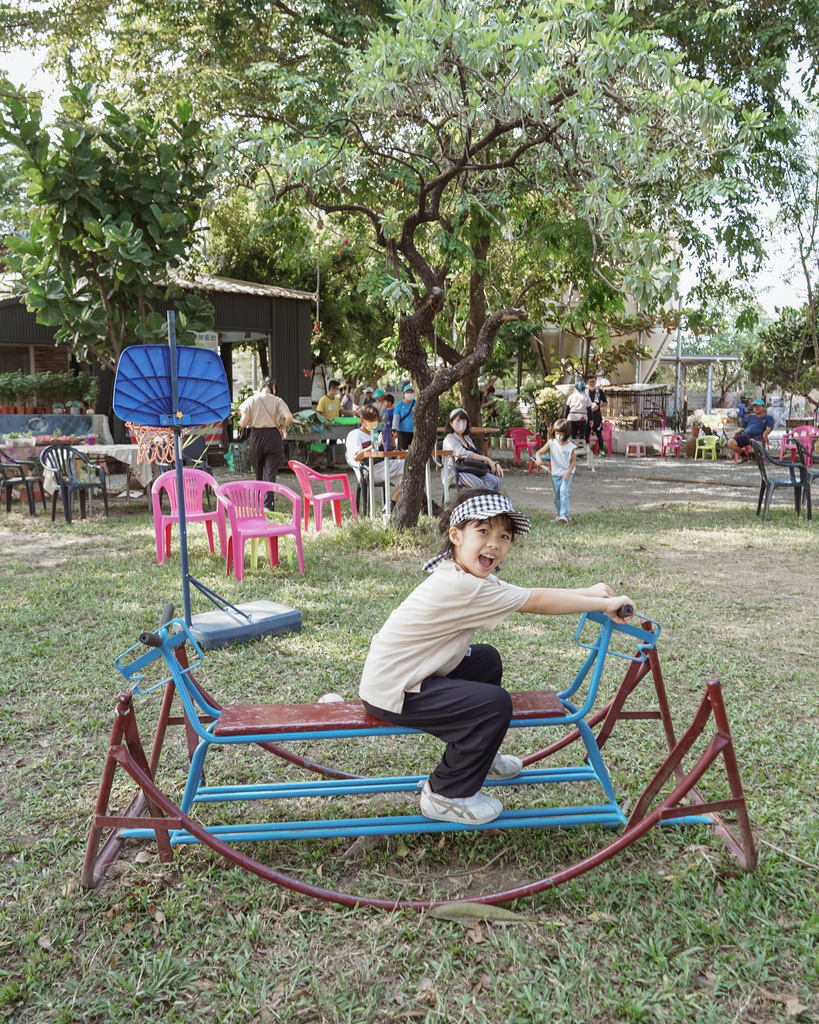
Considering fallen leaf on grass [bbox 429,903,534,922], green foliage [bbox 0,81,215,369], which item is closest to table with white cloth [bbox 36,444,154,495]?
green foliage [bbox 0,81,215,369]

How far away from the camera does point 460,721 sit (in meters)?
2.59

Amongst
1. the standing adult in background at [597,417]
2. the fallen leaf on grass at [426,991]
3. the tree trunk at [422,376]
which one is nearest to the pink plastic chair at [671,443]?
the standing adult in background at [597,417]

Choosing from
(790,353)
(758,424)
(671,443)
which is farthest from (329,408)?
(790,353)

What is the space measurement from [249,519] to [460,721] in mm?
4584

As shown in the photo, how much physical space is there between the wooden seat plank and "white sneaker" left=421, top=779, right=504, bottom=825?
11.5 inches

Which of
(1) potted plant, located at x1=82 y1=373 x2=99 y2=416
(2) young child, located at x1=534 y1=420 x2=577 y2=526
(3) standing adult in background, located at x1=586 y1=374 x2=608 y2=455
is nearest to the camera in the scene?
(2) young child, located at x1=534 y1=420 x2=577 y2=526

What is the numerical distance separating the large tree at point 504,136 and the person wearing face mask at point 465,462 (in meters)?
0.43

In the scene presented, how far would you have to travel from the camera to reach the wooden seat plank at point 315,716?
2654mm

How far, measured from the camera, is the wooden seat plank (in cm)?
265

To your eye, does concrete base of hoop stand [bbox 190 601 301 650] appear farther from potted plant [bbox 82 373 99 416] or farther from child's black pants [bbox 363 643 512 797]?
potted plant [bbox 82 373 99 416]

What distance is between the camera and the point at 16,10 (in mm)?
12555

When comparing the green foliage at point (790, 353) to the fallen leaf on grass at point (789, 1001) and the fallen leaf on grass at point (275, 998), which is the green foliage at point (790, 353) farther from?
the fallen leaf on grass at point (275, 998)

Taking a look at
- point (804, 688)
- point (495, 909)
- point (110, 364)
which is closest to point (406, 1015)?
point (495, 909)

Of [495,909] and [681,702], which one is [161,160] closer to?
[681,702]
